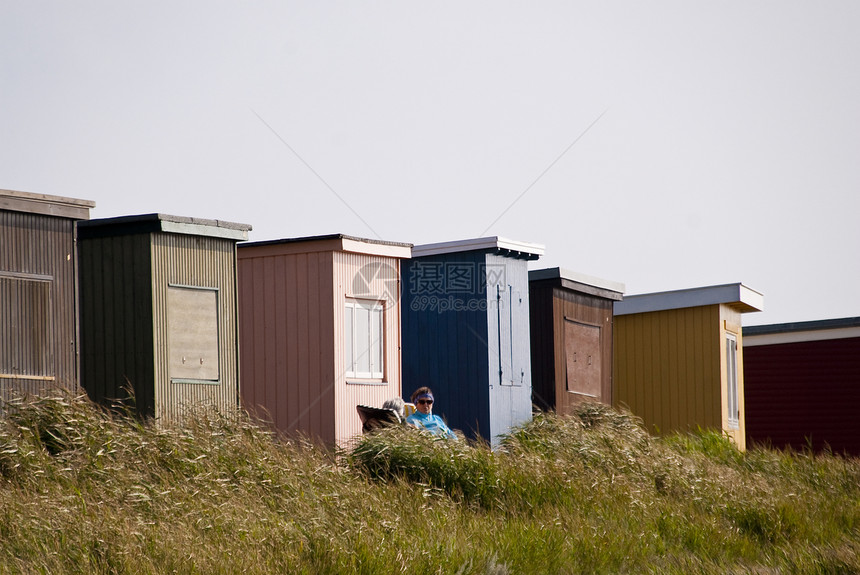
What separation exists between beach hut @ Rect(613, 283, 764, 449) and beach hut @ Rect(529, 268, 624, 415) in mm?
1570

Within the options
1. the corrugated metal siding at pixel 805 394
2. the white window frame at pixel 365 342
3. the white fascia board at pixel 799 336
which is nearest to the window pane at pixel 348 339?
the white window frame at pixel 365 342

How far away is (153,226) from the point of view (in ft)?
37.8

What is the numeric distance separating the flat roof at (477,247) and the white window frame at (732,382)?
17.6ft

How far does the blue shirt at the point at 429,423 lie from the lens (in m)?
11.8

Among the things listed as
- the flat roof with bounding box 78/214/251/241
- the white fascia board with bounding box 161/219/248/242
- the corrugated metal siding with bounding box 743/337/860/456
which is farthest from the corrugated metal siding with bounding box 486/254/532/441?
the corrugated metal siding with bounding box 743/337/860/456

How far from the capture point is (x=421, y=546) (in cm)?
802

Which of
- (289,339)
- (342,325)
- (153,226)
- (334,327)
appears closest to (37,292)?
(153,226)

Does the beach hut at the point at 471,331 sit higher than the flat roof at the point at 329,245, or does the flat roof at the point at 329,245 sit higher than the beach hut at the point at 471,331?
the flat roof at the point at 329,245

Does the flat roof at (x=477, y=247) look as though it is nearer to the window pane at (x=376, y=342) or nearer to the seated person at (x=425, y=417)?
the window pane at (x=376, y=342)

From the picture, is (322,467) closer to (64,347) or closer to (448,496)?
(448,496)

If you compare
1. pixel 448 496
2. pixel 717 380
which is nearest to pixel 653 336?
pixel 717 380

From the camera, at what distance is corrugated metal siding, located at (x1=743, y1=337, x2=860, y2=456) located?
2030 centimetres

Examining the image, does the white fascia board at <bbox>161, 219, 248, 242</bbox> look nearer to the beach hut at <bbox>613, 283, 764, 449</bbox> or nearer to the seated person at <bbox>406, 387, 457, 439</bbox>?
the seated person at <bbox>406, 387, 457, 439</bbox>

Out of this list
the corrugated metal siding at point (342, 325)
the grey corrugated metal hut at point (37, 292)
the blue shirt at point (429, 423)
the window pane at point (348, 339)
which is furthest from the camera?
the window pane at point (348, 339)
